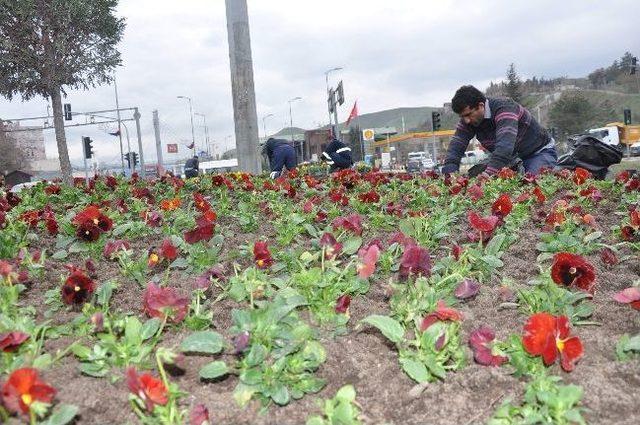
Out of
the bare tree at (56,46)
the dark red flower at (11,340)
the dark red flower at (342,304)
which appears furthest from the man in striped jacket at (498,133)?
the bare tree at (56,46)

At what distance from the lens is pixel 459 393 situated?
1478mm

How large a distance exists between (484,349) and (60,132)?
2009cm

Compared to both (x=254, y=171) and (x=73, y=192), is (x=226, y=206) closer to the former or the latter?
(x=73, y=192)

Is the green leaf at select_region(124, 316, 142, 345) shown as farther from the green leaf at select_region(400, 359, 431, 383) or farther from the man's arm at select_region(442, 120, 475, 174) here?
the man's arm at select_region(442, 120, 475, 174)

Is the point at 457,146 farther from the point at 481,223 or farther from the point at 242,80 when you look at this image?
the point at 481,223

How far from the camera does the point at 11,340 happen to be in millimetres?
1453

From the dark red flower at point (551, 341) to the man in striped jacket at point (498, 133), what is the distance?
446cm

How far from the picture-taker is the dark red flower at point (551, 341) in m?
1.41

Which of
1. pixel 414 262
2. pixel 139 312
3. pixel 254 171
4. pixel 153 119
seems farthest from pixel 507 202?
pixel 153 119

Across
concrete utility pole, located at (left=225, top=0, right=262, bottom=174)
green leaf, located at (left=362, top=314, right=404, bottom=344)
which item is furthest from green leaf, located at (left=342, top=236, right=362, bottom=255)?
concrete utility pole, located at (left=225, top=0, right=262, bottom=174)

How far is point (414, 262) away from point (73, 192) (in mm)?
4133

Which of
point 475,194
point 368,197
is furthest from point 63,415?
point 475,194

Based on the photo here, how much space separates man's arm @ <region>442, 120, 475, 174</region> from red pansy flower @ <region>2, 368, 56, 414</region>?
17.9ft

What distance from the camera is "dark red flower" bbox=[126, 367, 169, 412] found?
4.17 ft
